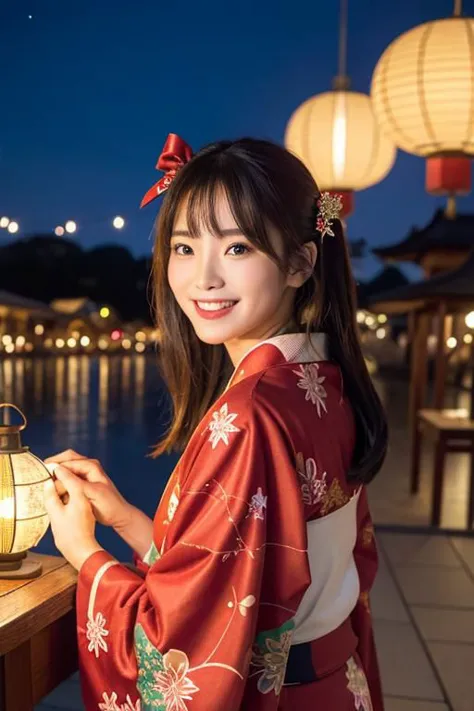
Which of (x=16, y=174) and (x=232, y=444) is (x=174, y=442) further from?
(x=16, y=174)

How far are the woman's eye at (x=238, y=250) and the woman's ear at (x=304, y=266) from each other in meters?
0.11

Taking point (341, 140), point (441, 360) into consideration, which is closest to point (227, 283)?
point (341, 140)

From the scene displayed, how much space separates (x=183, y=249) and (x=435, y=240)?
56.4 feet

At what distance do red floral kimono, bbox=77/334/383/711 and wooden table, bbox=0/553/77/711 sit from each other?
0.06 metres

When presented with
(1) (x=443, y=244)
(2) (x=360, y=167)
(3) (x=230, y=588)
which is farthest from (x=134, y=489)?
(1) (x=443, y=244)

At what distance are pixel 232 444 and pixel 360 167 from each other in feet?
15.4

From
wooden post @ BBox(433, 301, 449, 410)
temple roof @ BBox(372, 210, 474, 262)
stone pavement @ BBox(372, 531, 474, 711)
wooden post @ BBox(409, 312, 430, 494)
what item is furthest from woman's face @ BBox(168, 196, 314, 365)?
temple roof @ BBox(372, 210, 474, 262)

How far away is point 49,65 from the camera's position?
2.43 m

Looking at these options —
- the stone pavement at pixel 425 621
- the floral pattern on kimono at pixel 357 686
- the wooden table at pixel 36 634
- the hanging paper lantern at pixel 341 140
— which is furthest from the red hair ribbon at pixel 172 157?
the hanging paper lantern at pixel 341 140

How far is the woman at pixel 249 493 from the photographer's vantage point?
108cm

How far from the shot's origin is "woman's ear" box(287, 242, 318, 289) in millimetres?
1345

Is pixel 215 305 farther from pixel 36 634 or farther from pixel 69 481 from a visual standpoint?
pixel 36 634

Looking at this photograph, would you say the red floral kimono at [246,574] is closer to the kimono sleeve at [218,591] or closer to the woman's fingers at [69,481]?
the kimono sleeve at [218,591]

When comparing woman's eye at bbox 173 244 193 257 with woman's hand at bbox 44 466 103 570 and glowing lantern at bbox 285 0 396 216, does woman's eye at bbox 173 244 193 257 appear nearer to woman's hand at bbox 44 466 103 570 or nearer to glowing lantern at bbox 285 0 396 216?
woman's hand at bbox 44 466 103 570
